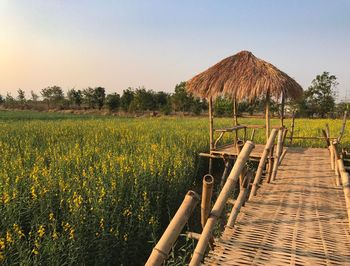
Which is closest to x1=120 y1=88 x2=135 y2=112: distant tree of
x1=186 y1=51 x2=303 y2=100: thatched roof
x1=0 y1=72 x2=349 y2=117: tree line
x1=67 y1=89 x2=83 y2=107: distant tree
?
x1=0 y1=72 x2=349 y2=117: tree line

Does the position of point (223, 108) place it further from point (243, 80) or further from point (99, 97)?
point (243, 80)

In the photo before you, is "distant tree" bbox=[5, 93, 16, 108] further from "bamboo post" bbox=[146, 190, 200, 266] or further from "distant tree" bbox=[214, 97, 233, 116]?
"bamboo post" bbox=[146, 190, 200, 266]

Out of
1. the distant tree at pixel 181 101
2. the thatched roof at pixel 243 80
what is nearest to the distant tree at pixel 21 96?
the distant tree at pixel 181 101

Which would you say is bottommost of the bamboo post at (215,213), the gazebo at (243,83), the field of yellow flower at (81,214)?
the field of yellow flower at (81,214)

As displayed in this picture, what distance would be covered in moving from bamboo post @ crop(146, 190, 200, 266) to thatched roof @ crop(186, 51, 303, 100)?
4918 millimetres

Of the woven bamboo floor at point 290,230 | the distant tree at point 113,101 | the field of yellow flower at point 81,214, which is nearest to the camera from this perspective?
the woven bamboo floor at point 290,230

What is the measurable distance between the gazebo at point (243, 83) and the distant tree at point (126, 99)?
144ft

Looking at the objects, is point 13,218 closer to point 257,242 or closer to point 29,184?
point 29,184

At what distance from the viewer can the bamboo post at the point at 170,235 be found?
5.98 ft

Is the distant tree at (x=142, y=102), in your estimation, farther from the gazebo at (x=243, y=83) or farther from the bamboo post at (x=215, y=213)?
the bamboo post at (x=215, y=213)

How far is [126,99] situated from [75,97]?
14247mm

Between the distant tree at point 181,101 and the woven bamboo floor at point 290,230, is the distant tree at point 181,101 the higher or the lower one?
the higher one

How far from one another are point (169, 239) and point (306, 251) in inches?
52.3

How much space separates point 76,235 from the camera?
117 inches
